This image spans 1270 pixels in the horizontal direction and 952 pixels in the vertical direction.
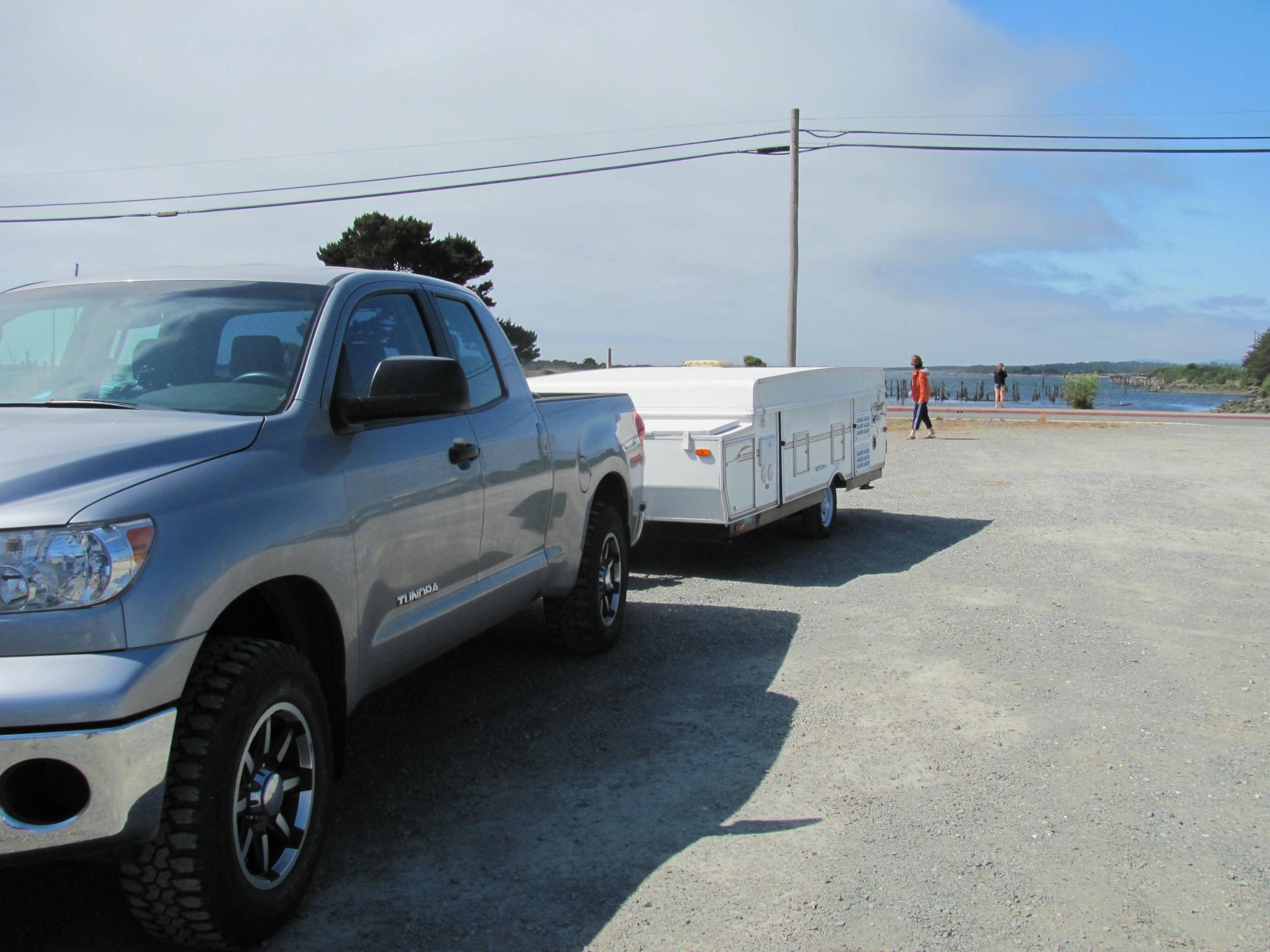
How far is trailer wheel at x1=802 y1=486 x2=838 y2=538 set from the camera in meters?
10.8

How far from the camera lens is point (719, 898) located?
11.7ft

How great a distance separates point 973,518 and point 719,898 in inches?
378

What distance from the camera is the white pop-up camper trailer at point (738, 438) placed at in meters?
8.50

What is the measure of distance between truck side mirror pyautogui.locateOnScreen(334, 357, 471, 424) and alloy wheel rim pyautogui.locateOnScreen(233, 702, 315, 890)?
1.02 meters

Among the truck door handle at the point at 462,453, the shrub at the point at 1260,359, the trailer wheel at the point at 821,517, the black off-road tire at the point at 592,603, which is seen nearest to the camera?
the truck door handle at the point at 462,453

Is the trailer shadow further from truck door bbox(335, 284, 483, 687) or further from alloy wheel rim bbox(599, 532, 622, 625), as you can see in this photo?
A: truck door bbox(335, 284, 483, 687)

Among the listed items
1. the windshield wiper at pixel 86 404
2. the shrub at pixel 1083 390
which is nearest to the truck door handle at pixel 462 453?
the windshield wiper at pixel 86 404

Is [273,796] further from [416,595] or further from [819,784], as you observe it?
[819,784]

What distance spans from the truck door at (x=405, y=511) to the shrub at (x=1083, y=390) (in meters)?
39.1

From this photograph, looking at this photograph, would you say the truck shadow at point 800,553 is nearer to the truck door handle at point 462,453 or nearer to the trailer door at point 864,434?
the trailer door at point 864,434

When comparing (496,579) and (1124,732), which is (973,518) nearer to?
(1124,732)

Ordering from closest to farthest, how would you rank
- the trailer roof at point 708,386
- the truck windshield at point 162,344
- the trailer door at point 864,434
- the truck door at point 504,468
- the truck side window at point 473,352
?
the truck windshield at point 162,344 < the truck door at point 504,468 < the truck side window at point 473,352 < the trailer roof at point 708,386 < the trailer door at point 864,434

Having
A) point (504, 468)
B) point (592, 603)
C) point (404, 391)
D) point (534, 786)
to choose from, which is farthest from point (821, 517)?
point (404, 391)

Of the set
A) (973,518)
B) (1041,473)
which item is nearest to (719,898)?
(973,518)
